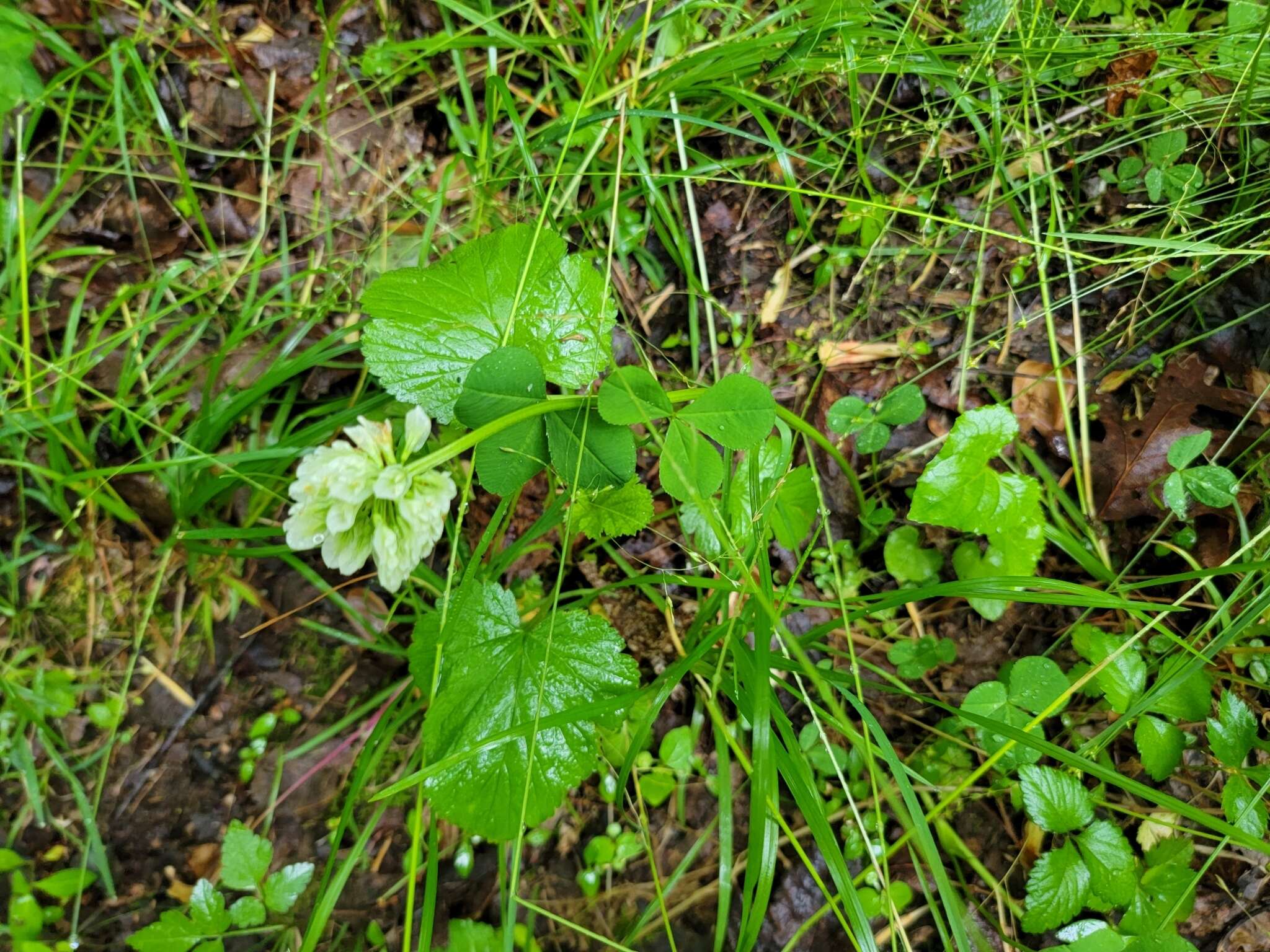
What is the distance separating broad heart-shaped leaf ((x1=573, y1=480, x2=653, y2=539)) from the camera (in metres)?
1.34

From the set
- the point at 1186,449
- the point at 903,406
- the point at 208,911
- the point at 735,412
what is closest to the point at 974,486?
the point at 903,406

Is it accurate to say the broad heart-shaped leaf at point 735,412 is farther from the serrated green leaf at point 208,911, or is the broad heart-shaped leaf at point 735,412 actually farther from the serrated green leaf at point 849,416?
the serrated green leaf at point 208,911

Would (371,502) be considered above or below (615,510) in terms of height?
above

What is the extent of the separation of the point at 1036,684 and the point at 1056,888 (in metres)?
0.38

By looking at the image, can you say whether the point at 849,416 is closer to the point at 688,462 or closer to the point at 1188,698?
the point at 688,462

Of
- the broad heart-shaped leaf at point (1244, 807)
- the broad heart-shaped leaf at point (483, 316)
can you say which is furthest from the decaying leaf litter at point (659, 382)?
the broad heart-shaped leaf at point (483, 316)

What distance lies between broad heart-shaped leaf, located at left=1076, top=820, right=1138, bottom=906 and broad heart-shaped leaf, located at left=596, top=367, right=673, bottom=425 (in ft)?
3.79

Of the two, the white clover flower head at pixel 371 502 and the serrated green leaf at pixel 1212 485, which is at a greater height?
the white clover flower head at pixel 371 502

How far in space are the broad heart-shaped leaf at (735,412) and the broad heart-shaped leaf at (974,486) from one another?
421mm

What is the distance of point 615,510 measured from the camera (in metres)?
1.34

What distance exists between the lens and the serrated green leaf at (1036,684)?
142 centimetres

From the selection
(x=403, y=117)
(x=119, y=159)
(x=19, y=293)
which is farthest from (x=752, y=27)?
(x=19, y=293)

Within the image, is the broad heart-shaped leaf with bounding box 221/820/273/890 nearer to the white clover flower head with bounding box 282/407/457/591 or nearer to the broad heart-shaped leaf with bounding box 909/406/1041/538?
the white clover flower head with bounding box 282/407/457/591

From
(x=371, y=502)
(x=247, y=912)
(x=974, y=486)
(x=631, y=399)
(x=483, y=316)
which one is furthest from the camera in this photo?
(x=247, y=912)
